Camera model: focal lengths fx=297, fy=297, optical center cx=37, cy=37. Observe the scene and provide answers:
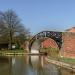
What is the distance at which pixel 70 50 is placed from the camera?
35.1 meters

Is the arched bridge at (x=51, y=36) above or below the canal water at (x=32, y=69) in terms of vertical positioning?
above

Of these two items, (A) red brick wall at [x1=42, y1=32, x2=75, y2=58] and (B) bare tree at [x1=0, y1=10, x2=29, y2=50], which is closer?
(A) red brick wall at [x1=42, y1=32, x2=75, y2=58]

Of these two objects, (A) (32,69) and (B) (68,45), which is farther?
(B) (68,45)

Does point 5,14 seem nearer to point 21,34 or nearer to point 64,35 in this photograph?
point 21,34

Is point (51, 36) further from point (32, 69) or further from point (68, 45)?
point (32, 69)

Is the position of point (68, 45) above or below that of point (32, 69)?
above

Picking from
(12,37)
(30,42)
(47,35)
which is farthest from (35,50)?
(47,35)

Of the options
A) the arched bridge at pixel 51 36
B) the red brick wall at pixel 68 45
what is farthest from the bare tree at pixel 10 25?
the red brick wall at pixel 68 45

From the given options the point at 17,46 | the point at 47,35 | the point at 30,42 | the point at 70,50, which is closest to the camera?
the point at 70,50

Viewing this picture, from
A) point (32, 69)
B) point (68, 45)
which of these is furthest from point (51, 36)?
point (32, 69)

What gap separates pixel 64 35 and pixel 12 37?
26666 millimetres

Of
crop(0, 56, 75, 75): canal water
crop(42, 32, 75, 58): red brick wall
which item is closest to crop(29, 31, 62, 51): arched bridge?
crop(42, 32, 75, 58): red brick wall

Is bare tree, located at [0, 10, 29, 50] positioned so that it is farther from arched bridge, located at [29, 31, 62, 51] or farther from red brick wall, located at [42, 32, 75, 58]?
red brick wall, located at [42, 32, 75, 58]

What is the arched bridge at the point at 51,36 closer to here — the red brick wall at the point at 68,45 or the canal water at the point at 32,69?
the red brick wall at the point at 68,45
